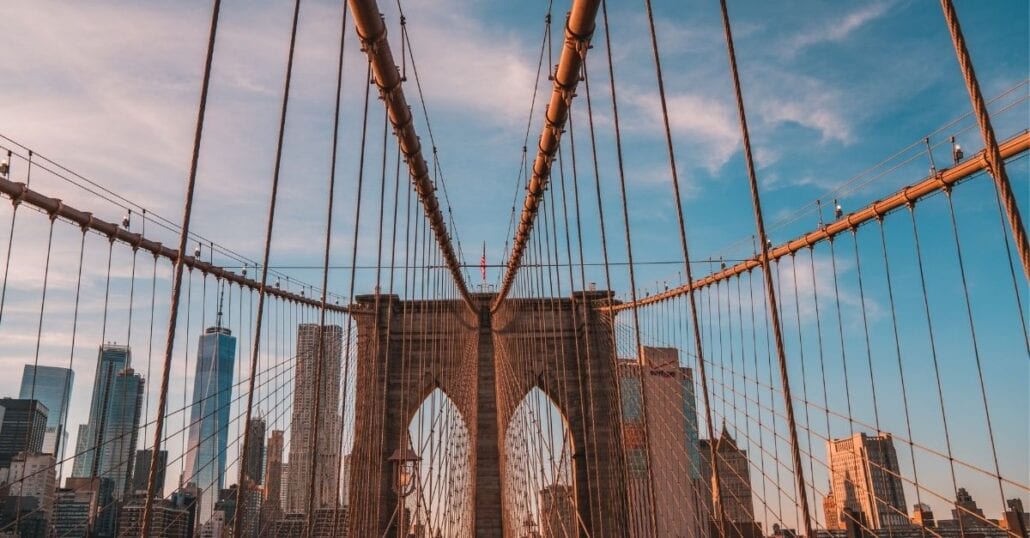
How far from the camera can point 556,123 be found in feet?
24.5

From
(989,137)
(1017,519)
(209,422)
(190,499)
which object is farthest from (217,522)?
(209,422)

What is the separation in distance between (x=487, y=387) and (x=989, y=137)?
20.0 m

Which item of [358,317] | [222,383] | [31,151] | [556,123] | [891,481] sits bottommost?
[891,481]

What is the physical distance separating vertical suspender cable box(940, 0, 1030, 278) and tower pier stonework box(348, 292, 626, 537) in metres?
16.5

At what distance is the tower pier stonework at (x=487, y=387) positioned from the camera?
63.8 ft

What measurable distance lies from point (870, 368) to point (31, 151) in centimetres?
897

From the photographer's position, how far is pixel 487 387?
21.4 meters

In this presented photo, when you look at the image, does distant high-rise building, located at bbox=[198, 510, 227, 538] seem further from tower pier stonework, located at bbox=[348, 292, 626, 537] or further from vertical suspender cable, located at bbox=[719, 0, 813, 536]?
vertical suspender cable, located at bbox=[719, 0, 813, 536]

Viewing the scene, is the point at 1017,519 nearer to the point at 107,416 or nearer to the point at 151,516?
the point at 151,516

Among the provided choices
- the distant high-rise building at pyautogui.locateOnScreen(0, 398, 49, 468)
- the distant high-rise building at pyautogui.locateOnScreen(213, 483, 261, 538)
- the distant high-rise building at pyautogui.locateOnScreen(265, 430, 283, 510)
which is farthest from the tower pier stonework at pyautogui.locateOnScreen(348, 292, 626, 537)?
the distant high-rise building at pyautogui.locateOnScreen(0, 398, 49, 468)

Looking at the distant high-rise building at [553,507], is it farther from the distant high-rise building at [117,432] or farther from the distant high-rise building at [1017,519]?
the distant high-rise building at [117,432]

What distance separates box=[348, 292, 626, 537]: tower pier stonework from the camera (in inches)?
766

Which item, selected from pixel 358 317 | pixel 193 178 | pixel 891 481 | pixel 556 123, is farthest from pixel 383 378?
pixel 891 481

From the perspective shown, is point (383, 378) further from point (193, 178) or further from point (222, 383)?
point (222, 383)
